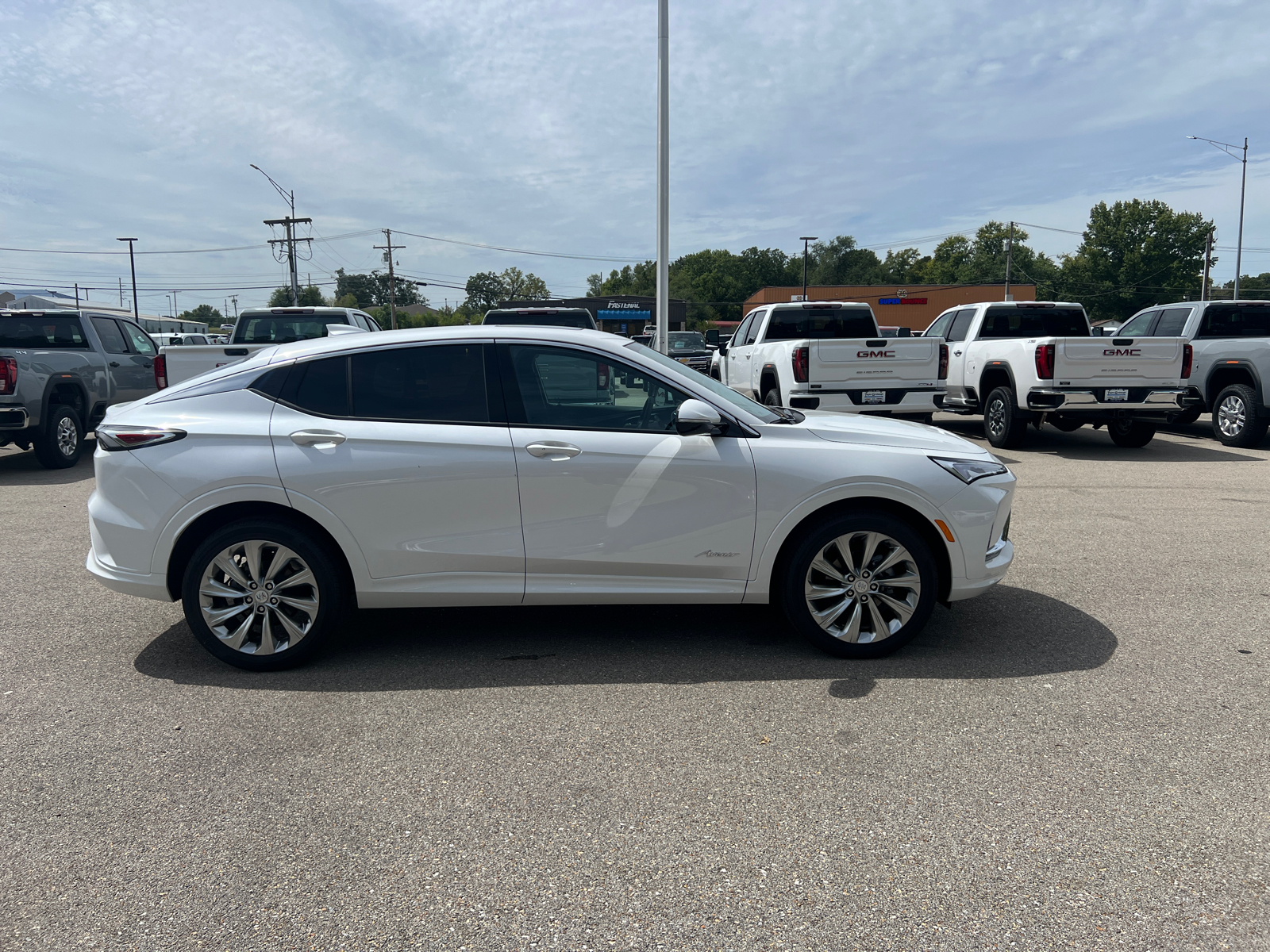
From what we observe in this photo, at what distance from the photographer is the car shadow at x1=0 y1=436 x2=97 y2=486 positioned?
10250 mm

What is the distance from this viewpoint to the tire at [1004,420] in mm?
12109

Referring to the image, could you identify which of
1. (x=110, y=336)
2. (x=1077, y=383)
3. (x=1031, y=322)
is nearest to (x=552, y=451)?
(x=1077, y=383)

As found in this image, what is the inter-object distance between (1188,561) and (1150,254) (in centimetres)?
11153

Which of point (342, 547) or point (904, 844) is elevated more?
point (342, 547)

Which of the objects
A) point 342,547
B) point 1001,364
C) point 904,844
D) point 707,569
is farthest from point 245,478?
point 1001,364

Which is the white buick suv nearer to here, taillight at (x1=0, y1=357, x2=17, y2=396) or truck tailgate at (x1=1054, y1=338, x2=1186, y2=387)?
taillight at (x1=0, y1=357, x2=17, y2=396)

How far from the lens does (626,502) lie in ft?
13.9

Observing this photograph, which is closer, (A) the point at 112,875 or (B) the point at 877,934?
(B) the point at 877,934

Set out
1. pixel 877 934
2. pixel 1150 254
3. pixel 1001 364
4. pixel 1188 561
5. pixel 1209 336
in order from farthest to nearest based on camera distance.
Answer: pixel 1150 254 → pixel 1209 336 → pixel 1001 364 → pixel 1188 561 → pixel 877 934

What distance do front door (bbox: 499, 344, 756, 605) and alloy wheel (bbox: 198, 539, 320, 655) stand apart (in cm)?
109

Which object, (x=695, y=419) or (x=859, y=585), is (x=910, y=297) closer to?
(x=859, y=585)

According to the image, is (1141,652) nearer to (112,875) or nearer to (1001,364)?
(112,875)

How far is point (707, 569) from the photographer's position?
4.32m

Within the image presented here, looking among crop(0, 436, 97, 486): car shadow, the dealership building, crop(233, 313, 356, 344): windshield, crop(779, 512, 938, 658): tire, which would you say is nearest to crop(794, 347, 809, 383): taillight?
crop(233, 313, 356, 344): windshield
